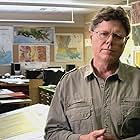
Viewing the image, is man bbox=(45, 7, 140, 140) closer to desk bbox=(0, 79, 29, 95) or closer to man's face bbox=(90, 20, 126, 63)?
man's face bbox=(90, 20, 126, 63)

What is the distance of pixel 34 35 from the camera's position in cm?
925

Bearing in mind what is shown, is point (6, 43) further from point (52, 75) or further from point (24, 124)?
point (24, 124)

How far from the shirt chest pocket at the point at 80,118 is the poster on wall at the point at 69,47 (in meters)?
8.04

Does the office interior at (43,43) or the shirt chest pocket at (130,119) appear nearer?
the shirt chest pocket at (130,119)

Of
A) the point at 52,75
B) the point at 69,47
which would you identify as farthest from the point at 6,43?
the point at 52,75

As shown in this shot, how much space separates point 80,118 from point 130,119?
219 mm

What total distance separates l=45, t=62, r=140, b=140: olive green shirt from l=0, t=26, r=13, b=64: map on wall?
7.58 metres

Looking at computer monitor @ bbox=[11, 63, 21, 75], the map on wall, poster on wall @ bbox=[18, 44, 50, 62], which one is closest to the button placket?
computer monitor @ bbox=[11, 63, 21, 75]

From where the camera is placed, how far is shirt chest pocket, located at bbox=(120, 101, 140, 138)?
138 cm

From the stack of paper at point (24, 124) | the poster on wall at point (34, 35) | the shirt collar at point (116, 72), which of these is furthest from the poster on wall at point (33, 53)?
the shirt collar at point (116, 72)

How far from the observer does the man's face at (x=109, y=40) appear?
4.56 feet

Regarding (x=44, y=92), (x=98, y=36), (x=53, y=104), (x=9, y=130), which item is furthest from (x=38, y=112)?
(x=44, y=92)

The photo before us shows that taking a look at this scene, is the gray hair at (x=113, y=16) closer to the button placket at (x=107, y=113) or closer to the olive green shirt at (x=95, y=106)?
the olive green shirt at (x=95, y=106)

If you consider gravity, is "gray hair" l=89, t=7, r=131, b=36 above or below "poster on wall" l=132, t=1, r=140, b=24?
below
